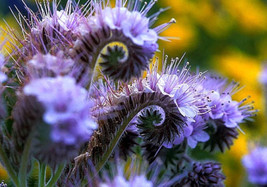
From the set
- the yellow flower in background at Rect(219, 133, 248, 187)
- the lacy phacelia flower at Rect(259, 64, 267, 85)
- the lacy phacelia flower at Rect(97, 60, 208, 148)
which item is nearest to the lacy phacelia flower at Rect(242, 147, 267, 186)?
the yellow flower in background at Rect(219, 133, 248, 187)

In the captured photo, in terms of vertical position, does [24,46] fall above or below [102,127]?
above

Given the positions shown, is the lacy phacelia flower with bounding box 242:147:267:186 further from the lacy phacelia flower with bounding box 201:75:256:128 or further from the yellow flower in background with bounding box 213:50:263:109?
the yellow flower in background with bounding box 213:50:263:109

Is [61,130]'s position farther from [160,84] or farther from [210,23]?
[210,23]

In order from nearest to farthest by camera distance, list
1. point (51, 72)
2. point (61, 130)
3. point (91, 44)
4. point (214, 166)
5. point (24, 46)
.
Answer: point (61, 130), point (51, 72), point (91, 44), point (24, 46), point (214, 166)

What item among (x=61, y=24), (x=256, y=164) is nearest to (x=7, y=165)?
(x=61, y=24)

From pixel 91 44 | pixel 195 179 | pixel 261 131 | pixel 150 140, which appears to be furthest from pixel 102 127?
pixel 261 131

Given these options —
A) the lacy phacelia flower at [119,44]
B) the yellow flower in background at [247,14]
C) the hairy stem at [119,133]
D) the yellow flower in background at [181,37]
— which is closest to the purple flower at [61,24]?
the lacy phacelia flower at [119,44]
